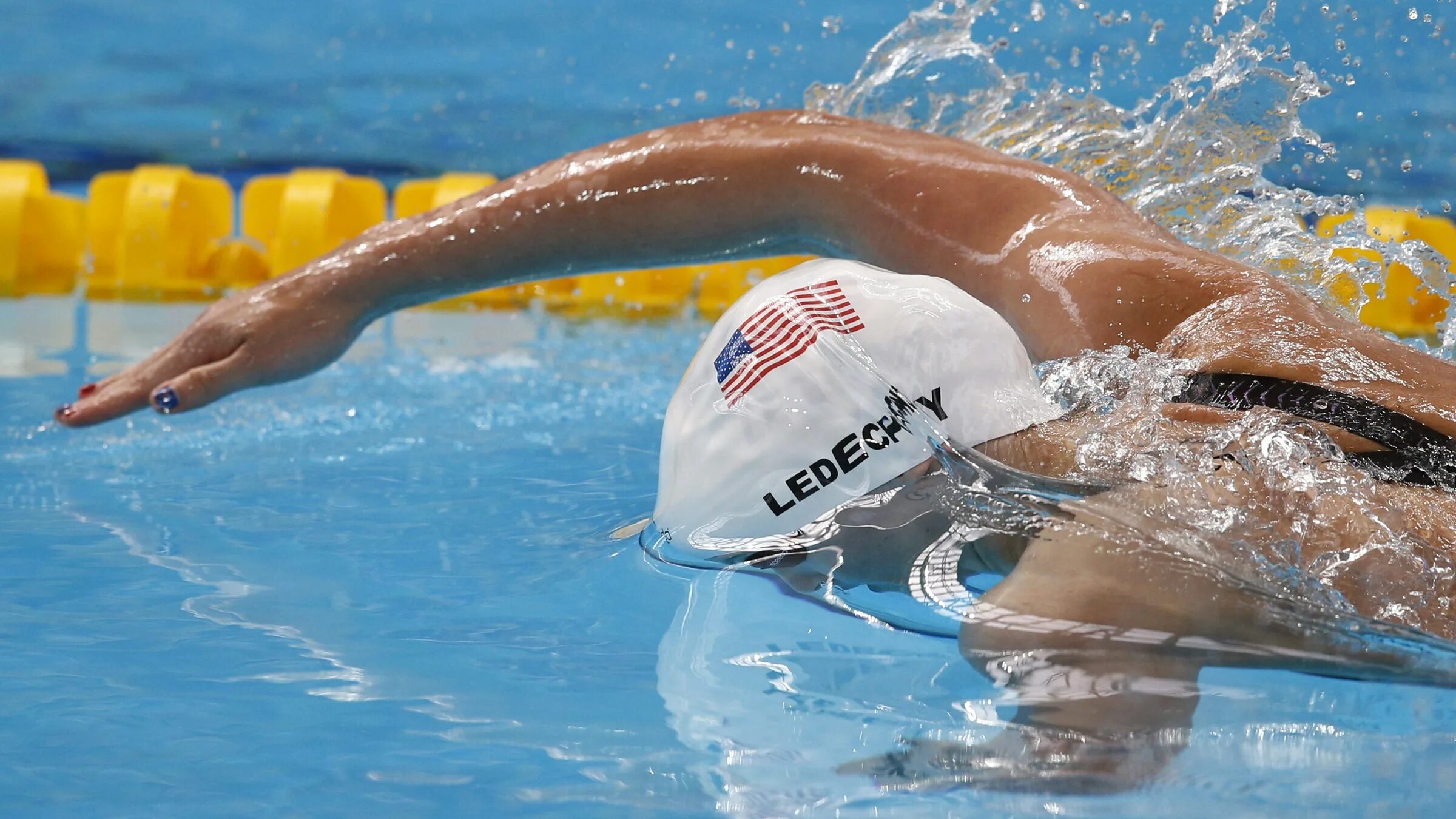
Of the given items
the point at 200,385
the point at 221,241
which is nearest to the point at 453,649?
the point at 200,385

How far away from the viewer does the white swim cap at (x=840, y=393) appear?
124 cm

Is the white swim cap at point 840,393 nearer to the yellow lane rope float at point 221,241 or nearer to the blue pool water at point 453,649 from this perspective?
the blue pool water at point 453,649

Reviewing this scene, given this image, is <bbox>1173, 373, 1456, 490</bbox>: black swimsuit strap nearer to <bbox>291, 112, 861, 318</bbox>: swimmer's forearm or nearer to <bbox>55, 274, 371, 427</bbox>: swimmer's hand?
<bbox>291, 112, 861, 318</bbox>: swimmer's forearm

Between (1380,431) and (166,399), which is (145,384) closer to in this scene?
(166,399)

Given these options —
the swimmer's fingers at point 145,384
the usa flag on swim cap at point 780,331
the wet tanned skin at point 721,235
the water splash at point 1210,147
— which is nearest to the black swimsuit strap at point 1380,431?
the wet tanned skin at point 721,235

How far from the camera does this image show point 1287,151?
638 cm

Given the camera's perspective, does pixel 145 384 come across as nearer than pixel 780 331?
No

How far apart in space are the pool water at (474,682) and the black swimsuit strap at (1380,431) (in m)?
0.18

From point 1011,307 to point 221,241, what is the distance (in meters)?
4.51

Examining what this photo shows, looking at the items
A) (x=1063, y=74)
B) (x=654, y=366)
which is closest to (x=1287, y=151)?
(x=1063, y=74)

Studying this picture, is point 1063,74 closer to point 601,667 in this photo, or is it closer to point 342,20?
point 342,20

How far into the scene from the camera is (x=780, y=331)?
1275 mm

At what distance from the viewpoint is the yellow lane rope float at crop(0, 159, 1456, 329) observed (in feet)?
16.4

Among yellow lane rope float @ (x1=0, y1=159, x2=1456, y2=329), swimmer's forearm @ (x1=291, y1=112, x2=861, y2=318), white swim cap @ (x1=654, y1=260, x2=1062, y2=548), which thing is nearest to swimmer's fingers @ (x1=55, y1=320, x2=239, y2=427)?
swimmer's forearm @ (x1=291, y1=112, x2=861, y2=318)
